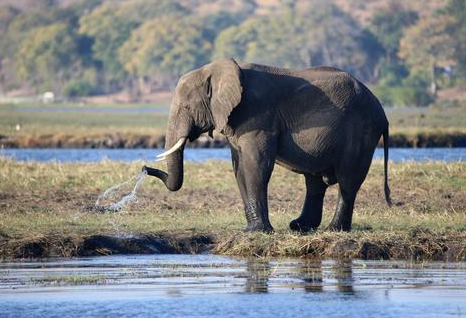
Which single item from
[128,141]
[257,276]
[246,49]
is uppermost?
[246,49]

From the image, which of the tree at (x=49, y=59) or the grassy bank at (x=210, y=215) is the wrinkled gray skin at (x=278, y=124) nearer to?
the grassy bank at (x=210, y=215)

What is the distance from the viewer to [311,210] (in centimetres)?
1911

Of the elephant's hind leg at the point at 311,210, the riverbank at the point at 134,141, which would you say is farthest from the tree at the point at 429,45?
the elephant's hind leg at the point at 311,210

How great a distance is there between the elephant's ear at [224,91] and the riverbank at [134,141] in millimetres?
28953

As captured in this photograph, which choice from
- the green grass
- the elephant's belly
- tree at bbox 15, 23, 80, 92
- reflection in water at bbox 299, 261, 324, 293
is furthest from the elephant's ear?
tree at bbox 15, 23, 80, 92

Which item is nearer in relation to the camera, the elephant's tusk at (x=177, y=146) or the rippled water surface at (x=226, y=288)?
the rippled water surface at (x=226, y=288)

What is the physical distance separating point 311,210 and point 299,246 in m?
1.72


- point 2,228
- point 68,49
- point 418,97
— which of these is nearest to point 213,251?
point 2,228

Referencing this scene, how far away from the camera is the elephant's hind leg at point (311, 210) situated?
747 inches

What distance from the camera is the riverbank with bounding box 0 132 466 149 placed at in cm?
4722

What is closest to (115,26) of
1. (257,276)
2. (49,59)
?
(49,59)

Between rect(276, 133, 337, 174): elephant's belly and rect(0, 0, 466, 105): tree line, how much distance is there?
339 ft

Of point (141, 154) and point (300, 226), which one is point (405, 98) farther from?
point (300, 226)

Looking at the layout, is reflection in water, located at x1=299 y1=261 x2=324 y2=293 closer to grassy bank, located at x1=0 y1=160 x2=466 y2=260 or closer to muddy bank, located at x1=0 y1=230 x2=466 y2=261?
muddy bank, located at x1=0 y1=230 x2=466 y2=261
